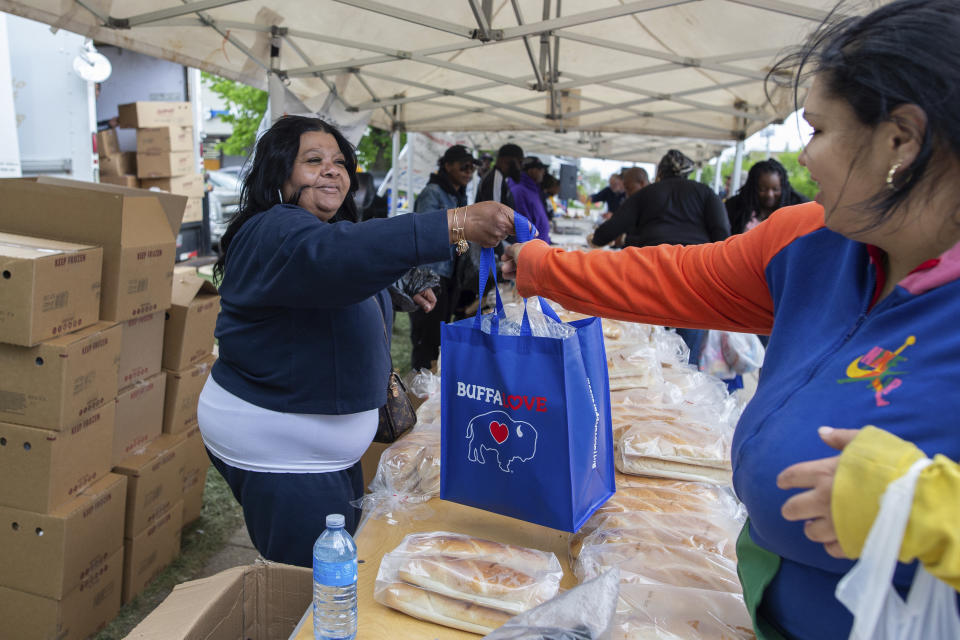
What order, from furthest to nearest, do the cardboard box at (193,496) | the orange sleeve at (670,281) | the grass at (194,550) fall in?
the cardboard box at (193,496) → the grass at (194,550) → the orange sleeve at (670,281)

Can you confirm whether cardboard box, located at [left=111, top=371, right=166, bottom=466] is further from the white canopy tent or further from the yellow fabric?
the yellow fabric

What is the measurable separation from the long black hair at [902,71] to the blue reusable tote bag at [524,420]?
2.16 feet

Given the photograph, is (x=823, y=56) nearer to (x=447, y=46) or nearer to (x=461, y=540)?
(x=461, y=540)

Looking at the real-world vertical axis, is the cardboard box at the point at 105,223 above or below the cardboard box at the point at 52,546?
above

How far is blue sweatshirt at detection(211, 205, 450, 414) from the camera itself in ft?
4.60

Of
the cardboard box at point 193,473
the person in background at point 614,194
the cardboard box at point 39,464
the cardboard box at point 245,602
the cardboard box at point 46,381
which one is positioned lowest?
the cardboard box at point 193,473

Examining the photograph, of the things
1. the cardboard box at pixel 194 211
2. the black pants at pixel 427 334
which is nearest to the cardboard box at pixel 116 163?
the cardboard box at pixel 194 211

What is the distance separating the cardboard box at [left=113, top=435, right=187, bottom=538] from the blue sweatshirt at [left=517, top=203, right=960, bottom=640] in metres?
2.54

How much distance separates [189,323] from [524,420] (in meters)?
2.27

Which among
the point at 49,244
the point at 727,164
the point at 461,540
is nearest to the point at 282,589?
the point at 461,540

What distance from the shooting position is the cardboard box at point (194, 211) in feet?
28.2

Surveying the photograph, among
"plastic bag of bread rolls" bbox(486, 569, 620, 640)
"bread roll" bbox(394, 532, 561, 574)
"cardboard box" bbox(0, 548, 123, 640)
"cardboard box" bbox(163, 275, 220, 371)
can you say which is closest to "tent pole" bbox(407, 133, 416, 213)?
"cardboard box" bbox(163, 275, 220, 371)

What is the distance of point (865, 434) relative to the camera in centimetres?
74

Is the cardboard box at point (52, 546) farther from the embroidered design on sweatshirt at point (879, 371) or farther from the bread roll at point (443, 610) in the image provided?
the embroidered design on sweatshirt at point (879, 371)
